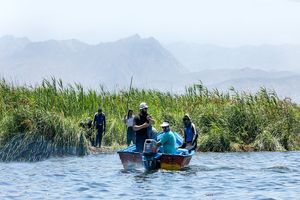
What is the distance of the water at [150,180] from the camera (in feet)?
65.2

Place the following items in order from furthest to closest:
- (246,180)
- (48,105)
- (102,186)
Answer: (48,105)
(246,180)
(102,186)

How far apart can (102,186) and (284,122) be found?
1560 centimetres

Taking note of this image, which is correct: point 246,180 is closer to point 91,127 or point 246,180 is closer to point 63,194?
point 63,194

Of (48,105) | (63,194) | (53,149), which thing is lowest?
(63,194)

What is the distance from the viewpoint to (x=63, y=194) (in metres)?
19.9

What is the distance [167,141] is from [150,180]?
2.44m

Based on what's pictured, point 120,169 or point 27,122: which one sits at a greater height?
point 27,122

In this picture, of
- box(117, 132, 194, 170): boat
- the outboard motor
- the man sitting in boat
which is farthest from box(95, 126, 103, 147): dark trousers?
the outboard motor

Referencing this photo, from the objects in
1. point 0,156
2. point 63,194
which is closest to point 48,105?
point 0,156

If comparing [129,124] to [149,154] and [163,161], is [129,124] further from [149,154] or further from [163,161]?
[149,154]

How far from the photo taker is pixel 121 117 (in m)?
35.6

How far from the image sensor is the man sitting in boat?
24453 millimetres

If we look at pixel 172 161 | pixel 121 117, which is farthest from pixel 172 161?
pixel 121 117

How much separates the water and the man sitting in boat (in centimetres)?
81
